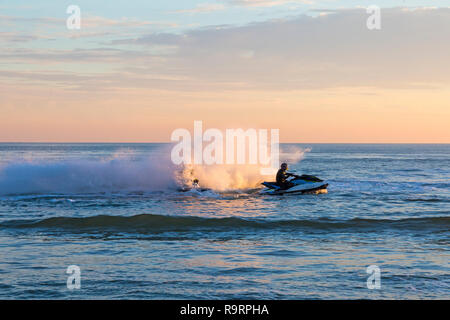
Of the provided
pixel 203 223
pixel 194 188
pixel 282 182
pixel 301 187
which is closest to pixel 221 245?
pixel 203 223

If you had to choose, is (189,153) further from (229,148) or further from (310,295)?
(310,295)

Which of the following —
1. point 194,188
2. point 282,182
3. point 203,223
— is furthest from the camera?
point 194,188

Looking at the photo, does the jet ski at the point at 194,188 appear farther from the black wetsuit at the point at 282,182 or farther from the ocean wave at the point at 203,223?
the ocean wave at the point at 203,223

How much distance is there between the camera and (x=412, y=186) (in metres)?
38.0

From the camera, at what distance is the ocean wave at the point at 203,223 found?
1894 centimetres

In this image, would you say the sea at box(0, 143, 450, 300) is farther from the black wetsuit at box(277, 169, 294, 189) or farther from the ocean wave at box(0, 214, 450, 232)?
the black wetsuit at box(277, 169, 294, 189)

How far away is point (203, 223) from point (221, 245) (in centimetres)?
436

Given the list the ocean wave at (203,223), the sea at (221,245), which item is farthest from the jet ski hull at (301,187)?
the ocean wave at (203,223)

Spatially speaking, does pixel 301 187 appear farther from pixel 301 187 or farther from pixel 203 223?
pixel 203 223

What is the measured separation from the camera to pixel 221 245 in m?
15.4

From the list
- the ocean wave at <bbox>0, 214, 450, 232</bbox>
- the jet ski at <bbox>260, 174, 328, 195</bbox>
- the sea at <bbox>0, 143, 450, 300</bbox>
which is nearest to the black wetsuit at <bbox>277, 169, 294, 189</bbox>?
the jet ski at <bbox>260, 174, 328, 195</bbox>

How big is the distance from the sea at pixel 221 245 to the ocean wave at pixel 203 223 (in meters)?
0.04

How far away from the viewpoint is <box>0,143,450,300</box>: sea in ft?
35.8

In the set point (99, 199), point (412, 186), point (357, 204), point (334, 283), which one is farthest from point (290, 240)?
point (412, 186)
